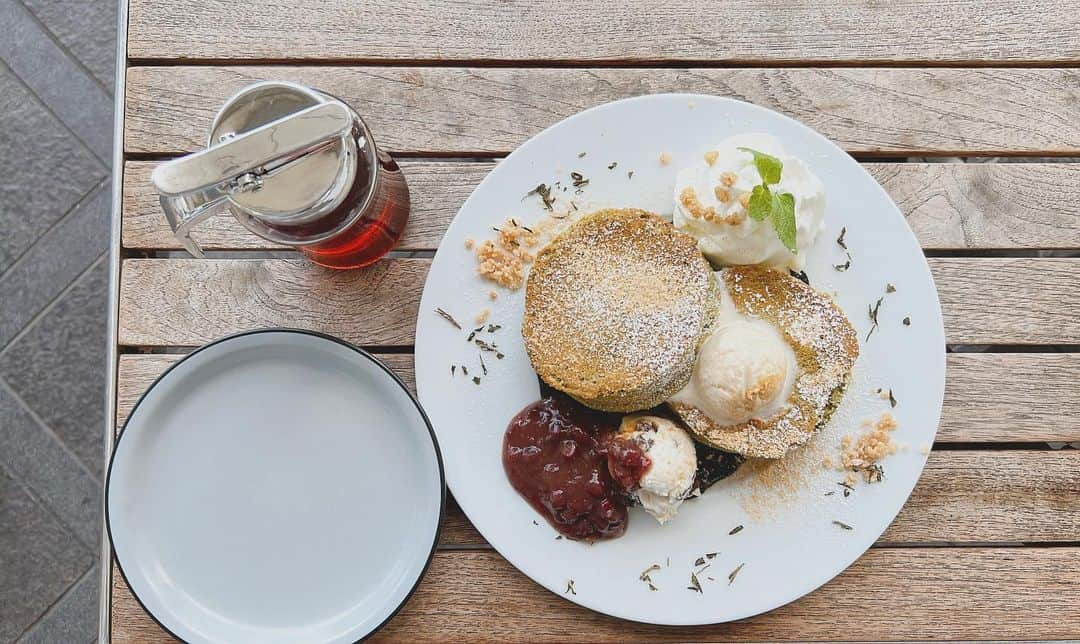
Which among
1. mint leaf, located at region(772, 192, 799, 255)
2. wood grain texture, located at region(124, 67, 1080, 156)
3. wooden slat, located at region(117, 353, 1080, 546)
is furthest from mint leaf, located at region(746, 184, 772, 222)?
wooden slat, located at region(117, 353, 1080, 546)

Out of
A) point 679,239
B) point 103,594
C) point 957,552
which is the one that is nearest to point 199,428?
point 103,594

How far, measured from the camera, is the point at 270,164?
4.22 feet

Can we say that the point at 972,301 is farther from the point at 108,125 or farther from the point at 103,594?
the point at 108,125

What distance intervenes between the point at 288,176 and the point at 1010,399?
56.5 inches

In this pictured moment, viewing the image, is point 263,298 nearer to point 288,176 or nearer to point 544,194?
point 288,176

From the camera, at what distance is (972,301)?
165 centimetres

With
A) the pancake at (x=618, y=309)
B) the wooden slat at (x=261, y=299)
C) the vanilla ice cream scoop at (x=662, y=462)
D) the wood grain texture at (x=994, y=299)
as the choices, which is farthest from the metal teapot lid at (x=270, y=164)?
the wood grain texture at (x=994, y=299)

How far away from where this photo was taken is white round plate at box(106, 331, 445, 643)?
1511 millimetres

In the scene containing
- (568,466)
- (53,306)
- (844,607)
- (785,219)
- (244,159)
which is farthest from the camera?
(53,306)

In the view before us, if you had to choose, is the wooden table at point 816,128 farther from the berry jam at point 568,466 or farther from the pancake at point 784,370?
the pancake at point 784,370

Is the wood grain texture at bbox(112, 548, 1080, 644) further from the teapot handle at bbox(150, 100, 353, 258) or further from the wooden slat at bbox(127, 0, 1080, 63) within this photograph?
the wooden slat at bbox(127, 0, 1080, 63)

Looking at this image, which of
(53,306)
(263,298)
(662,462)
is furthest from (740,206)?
(53,306)

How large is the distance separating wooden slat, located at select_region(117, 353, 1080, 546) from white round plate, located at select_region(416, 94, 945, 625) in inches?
4.5

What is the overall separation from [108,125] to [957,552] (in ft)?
7.44
